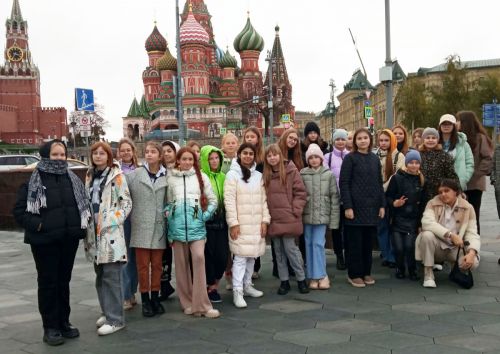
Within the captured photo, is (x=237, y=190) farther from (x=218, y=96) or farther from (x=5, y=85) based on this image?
(x=5, y=85)

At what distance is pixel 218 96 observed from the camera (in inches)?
3115

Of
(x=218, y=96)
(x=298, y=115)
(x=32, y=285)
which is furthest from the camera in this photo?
(x=298, y=115)

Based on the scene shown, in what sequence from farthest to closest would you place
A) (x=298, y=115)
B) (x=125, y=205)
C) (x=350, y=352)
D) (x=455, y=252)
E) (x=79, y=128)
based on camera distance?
(x=298, y=115), (x=79, y=128), (x=455, y=252), (x=125, y=205), (x=350, y=352)

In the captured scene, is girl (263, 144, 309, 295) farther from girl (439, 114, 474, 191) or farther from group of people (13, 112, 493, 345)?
girl (439, 114, 474, 191)

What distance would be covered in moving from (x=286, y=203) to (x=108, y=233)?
82.5 inches

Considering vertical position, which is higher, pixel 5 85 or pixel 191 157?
pixel 5 85

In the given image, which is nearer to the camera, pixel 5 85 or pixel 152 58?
pixel 152 58

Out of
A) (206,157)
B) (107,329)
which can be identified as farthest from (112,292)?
(206,157)

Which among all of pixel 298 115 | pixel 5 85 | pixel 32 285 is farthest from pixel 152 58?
pixel 298 115

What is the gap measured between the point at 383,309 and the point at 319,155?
1991 millimetres

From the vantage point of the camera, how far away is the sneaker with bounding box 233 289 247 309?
577 centimetres

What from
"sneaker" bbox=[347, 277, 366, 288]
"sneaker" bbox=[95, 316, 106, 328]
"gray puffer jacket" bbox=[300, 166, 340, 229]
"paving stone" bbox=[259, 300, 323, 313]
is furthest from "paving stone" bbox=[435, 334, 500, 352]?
"sneaker" bbox=[95, 316, 106, 328]

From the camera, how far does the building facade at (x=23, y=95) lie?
106000 mm

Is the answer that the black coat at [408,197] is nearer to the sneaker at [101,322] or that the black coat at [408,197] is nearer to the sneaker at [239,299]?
the sneaker at [239,299]
